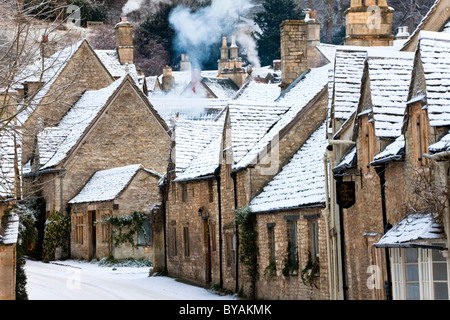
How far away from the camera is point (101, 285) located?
31.2 meters

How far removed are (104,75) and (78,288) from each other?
2649cm

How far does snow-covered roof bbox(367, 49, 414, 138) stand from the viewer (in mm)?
18375

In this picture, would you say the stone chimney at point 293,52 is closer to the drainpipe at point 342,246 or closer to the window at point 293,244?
the window at point 293,244

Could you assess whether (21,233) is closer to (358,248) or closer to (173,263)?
(173,263)

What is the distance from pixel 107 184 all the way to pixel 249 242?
17154mm

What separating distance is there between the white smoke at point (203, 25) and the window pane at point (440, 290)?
90659mm

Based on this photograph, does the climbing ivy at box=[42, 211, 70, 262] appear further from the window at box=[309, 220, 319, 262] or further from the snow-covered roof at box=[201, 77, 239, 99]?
the snow-covered roof at box=[201, 77, 239, 99]

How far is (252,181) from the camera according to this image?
28.6 meters

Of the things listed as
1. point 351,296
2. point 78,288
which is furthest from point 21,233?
point 351,296

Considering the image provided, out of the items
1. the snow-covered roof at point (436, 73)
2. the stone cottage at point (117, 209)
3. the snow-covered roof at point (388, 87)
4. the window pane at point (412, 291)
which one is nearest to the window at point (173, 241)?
the stone cottage at point (117, 209)

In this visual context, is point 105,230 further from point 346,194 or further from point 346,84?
point 346,194

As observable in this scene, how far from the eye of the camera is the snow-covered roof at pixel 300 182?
2438 cm

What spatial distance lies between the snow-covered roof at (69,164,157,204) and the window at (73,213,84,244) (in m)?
0.77
